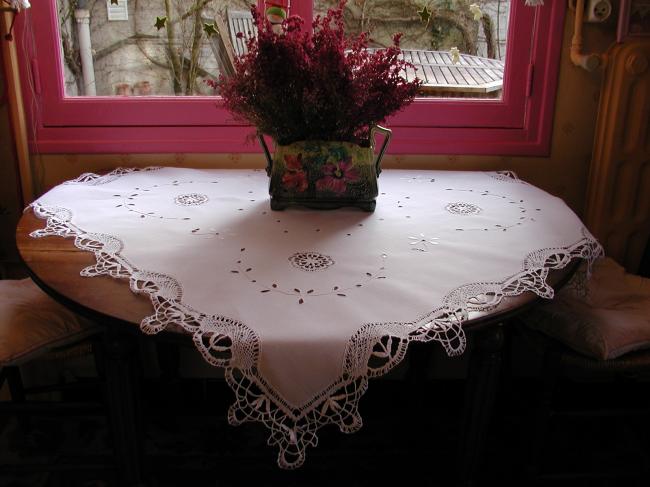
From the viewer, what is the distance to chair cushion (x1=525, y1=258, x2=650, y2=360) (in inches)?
52.9

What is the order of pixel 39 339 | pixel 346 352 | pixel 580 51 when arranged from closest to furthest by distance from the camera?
pixel 346 352 < pixel 39 339 < pixel 580 51

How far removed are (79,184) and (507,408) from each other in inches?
58.4

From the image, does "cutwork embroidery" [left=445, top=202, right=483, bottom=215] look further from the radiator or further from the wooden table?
the radiator

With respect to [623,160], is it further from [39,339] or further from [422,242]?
[39,339]

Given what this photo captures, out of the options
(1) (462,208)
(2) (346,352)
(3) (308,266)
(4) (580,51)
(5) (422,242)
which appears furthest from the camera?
(4) (580,51)

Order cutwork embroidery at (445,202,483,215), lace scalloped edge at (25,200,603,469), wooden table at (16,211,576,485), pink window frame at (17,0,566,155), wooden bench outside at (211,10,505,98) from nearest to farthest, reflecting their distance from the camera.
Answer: lace scalloped edge at (25,200,603,469)
wooden table at (16,211,576,485)
cutwork embroidery at (445,202,483,215)
pink window frame at (17,0,566,155)
wooden bench outside at (211,10,505,98)

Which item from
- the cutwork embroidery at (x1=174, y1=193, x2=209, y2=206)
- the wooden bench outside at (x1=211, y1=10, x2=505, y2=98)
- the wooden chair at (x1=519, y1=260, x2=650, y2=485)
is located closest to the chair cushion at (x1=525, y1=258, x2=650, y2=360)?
the wooden chair at (x1=519, y1=260, x2=650, y2=485)

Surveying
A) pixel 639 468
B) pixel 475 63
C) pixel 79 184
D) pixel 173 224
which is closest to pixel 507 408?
pixel 639 468

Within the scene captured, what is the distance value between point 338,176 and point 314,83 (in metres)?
0.22

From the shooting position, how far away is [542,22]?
1.88 m

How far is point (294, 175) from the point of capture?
56.4 inches

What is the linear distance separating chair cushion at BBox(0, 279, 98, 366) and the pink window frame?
647 millimetres

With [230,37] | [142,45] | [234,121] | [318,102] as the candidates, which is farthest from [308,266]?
[142,45]

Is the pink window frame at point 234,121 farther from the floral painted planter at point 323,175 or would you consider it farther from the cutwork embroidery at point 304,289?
the cutwork embroidery at point 304,289
